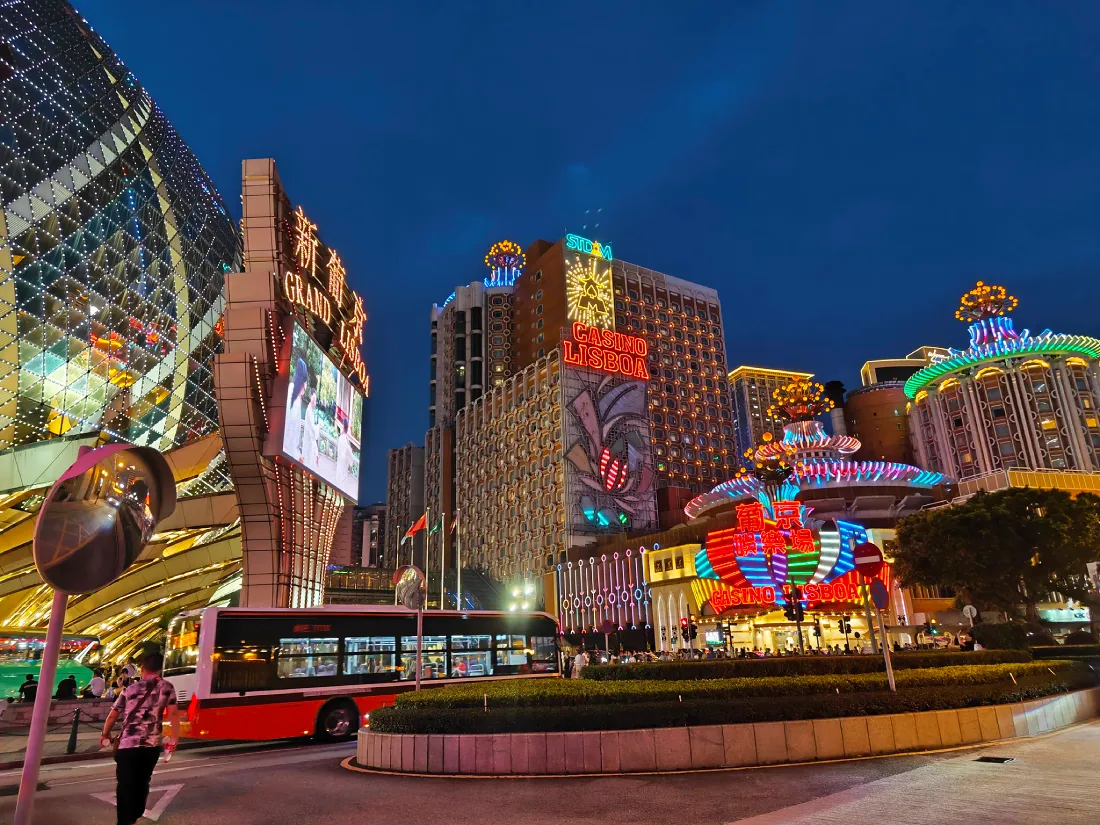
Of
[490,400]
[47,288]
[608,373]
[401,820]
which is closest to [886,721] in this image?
[401,820]

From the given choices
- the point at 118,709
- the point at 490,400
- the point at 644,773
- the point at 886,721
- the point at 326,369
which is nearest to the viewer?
the point at 118,709

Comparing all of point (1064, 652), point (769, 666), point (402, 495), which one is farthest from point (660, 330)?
point (769, 666)

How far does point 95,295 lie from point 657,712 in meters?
29.3

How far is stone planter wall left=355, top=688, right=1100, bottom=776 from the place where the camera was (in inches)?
472

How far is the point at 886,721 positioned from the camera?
13023 millimetres

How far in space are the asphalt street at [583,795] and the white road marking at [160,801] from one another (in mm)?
29

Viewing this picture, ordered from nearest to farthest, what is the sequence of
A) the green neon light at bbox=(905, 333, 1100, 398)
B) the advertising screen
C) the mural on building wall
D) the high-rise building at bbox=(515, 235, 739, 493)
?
the advertising screen, the mural on building wall, the green neon light at bbox=(905, 333, 1100, 398), the high-rise building at bbox=(515, 235, 739, 493)

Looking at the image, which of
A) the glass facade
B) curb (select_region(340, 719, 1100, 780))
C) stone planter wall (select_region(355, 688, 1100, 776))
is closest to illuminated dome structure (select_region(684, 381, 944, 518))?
the glass facade

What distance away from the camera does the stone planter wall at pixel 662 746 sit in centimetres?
1198

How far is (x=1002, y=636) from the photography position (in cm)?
2461

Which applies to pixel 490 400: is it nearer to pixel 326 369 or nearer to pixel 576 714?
pixel 326 369

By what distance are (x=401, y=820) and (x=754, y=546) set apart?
2805 cm

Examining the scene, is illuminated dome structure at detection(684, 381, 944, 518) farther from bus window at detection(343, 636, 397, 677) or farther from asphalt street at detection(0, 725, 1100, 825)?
asphalt street at detection(0, 725, 1100, 825)

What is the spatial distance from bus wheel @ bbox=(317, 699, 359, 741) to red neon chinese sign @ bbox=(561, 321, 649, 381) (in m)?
66.8
